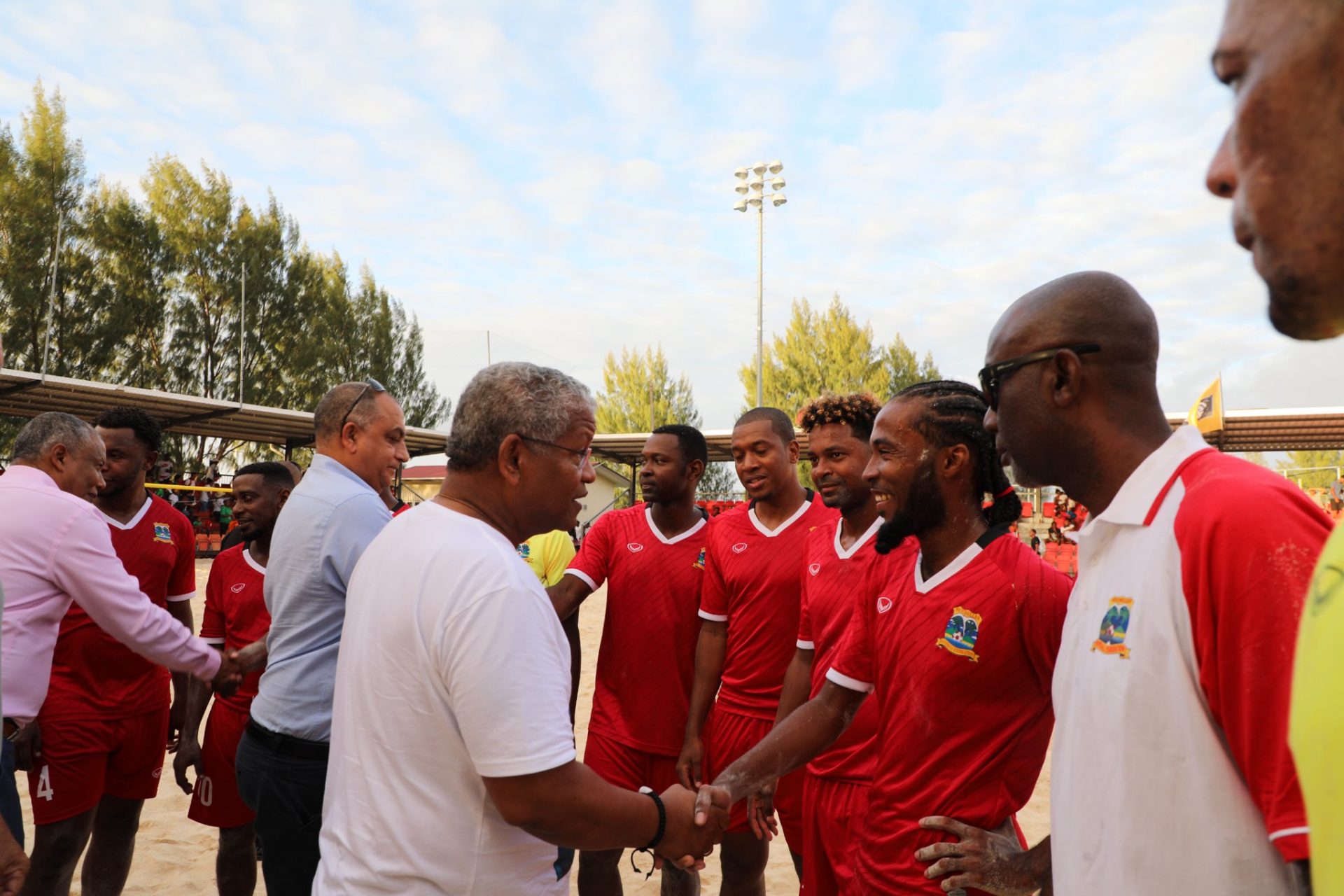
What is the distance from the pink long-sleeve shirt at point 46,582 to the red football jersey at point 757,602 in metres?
2.59

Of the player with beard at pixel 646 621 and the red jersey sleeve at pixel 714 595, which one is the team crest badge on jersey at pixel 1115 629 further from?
the player with beard at pixel 646 621

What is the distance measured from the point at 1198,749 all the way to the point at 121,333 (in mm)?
32554

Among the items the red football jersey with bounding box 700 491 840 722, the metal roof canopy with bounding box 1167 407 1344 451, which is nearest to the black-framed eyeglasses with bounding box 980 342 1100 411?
the red football jersey with bounding box 700 491 840 722

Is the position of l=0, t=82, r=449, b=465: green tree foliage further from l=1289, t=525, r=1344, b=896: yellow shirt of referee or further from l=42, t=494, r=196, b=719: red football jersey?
l=1289, t=525, r=1344, b=896: yellow shirt of referee

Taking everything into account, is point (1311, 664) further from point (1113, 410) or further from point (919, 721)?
point (919, 721)

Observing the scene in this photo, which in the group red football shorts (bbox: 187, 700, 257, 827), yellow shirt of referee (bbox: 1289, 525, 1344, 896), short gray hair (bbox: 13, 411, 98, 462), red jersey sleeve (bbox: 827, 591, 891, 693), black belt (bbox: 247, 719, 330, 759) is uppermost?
short gray hair (bbox: 13, 411, 98, 462)

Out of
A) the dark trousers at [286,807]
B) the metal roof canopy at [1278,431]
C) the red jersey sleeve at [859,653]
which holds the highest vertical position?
the metal roof canopy at [1278,431]

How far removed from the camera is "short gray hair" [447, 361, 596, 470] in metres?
2.25

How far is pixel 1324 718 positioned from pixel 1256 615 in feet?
2.28

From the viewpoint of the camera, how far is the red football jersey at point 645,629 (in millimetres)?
4789

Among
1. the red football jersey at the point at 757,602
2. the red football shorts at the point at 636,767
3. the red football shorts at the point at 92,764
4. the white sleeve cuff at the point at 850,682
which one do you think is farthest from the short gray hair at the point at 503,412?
the red football shorts at the point at 92,764

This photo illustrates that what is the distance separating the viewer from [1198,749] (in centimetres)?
145

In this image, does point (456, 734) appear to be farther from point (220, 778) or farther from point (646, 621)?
point (220, 778)

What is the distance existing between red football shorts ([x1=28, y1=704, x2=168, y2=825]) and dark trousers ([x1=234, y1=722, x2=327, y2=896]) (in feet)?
5.54
